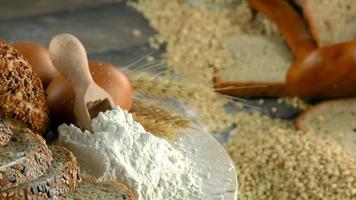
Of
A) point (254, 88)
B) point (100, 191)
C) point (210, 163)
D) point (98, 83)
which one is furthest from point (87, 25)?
point (100, 191)

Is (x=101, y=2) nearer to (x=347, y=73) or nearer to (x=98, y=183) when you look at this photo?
(x=347, y=73)

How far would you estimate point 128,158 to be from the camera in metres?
1.94

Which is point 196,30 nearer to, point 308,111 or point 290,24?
point 290,24

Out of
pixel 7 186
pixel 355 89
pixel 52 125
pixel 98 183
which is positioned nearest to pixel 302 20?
pixel 355 89

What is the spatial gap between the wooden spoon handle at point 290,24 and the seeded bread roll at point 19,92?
1722 mm

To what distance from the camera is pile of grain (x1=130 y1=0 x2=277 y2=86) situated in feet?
12.1

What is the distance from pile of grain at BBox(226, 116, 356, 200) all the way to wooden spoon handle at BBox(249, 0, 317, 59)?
2.22 feet

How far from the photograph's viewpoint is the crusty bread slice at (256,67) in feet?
11.2

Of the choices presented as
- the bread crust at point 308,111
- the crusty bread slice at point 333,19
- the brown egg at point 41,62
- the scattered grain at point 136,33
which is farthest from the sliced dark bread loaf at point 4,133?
the crusty bread slice at point 333,19

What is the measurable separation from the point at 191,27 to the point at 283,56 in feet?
2.02

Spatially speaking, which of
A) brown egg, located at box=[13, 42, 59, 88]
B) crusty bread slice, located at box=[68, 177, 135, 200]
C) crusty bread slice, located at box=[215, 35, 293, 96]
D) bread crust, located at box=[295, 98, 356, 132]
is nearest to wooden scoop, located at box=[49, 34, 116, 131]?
brown egg, located at box=[13, 42, 59, 88]

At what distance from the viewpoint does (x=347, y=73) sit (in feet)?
10.6

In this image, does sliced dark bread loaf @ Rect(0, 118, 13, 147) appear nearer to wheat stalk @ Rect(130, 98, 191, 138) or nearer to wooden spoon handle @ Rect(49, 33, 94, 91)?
wooden spoon handle @ Rect(49, 33, 94, 91)

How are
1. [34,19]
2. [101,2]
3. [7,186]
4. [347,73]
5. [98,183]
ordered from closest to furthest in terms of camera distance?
[7,186] → [98,183] → [347,73] → [34,19] → [101,2]
